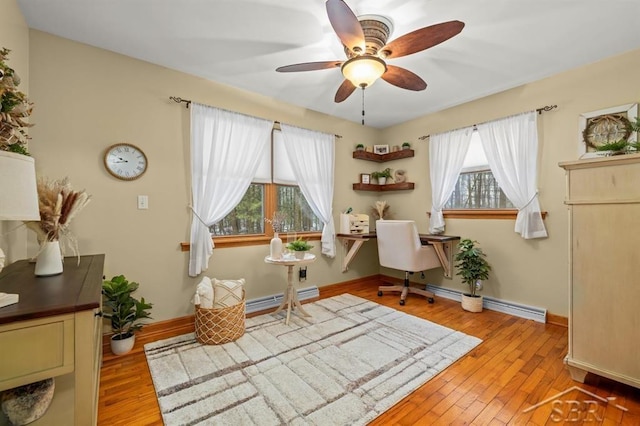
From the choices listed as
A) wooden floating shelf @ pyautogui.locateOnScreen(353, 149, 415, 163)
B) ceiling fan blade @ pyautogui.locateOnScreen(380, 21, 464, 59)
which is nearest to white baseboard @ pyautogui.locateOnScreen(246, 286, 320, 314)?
wooden floating shelf @ pyautogui.locateOnScreen(353, 149, 415, 163)

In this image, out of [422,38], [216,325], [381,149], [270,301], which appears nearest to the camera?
[422,38]

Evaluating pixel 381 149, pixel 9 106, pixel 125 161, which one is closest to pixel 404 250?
pixel 381 149

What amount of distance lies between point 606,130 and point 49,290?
403 centimetres

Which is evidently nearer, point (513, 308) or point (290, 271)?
point (290, 271)

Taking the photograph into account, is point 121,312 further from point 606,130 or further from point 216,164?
point 606,130

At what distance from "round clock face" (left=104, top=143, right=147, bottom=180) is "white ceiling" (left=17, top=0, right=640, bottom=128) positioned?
26.1 inches

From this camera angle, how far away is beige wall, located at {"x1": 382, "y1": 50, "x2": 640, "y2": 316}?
7.98 feet

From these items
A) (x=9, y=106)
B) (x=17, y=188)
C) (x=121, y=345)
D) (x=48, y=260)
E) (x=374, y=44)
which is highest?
(x=374, y=44)

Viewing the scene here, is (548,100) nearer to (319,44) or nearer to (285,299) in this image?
(319,44)

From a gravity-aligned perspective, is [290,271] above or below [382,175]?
below

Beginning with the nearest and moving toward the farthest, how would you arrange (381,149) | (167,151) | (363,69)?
(363,69), (167,151), (381,149)

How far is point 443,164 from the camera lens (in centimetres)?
353

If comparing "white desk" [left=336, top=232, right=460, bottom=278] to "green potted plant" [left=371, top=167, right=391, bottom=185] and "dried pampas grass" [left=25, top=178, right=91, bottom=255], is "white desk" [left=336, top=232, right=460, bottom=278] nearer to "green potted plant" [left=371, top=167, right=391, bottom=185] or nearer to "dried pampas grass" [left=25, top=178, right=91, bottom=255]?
"green potted plant" [left=371, top=167, right=391, bottom=185]

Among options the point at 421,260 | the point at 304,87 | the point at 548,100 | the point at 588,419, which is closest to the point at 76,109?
the point at 304,87
